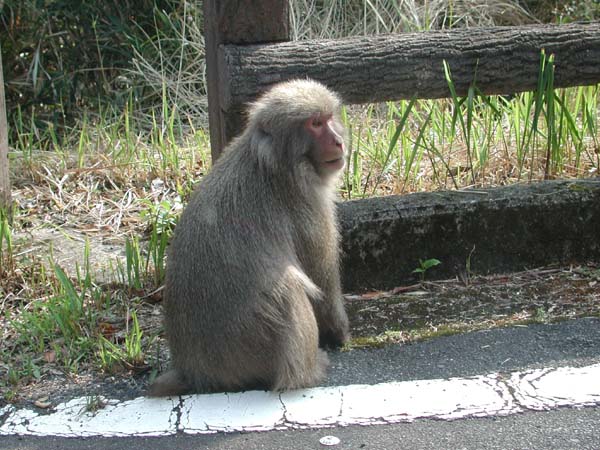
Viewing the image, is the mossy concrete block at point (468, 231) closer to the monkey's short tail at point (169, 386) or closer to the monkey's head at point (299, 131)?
the monkey's head at point (299, 131)

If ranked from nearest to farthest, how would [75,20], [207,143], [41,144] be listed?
1. [207,143]
2. [41,144]
3. [75,20]

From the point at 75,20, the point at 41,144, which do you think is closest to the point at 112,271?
the point at 41,144

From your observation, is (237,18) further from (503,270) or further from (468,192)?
(503,270)

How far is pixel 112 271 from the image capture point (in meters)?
4.56

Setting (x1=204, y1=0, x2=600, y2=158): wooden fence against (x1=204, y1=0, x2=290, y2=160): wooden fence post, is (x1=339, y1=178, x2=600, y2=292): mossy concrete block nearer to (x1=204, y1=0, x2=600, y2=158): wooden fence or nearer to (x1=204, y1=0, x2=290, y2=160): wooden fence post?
(x1=204, y1=0, x2=600, y2=158): wooden fence

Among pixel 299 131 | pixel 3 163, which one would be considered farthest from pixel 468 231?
pixel 3 163

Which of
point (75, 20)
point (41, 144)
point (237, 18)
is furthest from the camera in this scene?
point (75, 20)

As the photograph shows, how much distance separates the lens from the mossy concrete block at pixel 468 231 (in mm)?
4371

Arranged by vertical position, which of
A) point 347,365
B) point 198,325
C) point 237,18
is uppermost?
point 237,18

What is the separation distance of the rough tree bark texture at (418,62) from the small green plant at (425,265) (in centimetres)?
80

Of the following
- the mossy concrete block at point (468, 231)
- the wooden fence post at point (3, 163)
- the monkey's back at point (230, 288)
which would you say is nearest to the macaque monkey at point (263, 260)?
the monkey's back at point (230, 288)

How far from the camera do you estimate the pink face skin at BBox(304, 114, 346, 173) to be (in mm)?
3645

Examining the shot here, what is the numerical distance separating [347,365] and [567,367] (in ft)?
2.80

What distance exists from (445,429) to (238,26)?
2.07 meters
